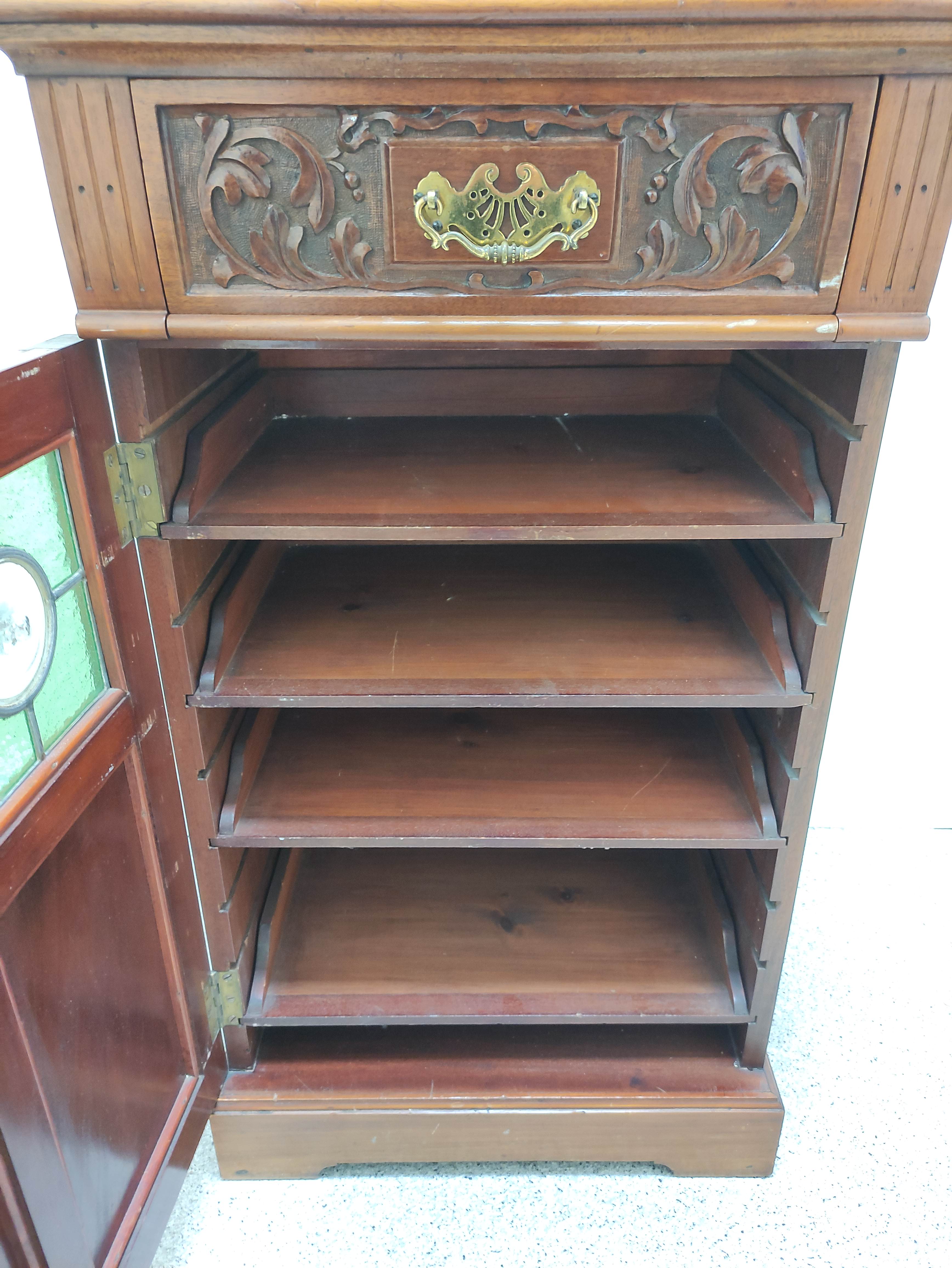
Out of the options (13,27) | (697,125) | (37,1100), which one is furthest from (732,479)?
(37,1100)

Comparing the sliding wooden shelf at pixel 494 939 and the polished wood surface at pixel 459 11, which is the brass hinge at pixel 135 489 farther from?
the sliding wooden shelf at pixel 494 939

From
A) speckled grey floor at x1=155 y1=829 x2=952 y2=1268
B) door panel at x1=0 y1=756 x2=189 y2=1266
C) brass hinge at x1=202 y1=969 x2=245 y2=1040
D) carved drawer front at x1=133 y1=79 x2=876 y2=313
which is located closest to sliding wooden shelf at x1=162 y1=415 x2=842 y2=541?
carved drawer front at x1=133 y1=79 x2=876 y2=313

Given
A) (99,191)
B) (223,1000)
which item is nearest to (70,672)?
(99,191)

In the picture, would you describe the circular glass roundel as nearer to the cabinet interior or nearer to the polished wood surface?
the cabinet interior

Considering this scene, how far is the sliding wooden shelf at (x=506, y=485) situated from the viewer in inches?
38.4

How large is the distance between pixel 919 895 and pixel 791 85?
1630 mm

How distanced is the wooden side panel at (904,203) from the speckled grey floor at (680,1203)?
48.3 inches

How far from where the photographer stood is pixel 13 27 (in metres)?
0.72

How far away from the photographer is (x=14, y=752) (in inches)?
30.1

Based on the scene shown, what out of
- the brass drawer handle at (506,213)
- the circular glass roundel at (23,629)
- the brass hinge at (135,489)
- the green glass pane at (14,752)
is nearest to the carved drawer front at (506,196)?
the brass drawer handle at (506,213)

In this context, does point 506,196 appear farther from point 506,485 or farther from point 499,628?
point 499,628

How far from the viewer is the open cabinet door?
755mm

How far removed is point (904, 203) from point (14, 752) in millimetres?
938

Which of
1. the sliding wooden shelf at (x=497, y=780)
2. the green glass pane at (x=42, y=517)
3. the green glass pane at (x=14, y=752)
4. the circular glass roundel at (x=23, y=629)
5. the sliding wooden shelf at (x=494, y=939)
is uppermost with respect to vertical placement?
the green glass pane at (x=42, y=517)
